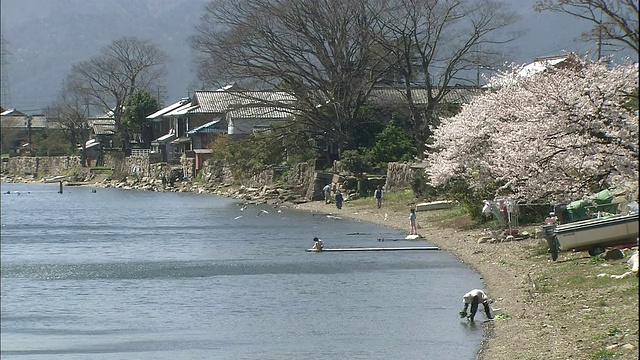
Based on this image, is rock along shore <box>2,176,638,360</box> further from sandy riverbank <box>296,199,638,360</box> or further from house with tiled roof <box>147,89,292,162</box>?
house with tiled roof <box>147,89,292,162</box>

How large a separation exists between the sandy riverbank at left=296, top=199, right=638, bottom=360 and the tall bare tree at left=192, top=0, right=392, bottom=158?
27583mm

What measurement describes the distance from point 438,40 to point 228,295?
3439 centimetres

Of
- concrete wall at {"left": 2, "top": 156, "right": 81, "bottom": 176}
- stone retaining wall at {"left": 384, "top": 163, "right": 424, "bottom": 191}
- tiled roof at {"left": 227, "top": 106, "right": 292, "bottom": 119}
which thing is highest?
tiled roof at {"left": 227, "top": 106, "right": 292, "bottom": 119}

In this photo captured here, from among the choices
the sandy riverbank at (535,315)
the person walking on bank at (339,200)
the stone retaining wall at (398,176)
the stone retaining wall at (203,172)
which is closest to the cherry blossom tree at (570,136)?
the sandy riverbank at (535,315)

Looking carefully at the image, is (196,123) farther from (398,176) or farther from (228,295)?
(228,295)

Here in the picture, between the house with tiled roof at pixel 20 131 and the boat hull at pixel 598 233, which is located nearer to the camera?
the boat hull at pixel 598 233

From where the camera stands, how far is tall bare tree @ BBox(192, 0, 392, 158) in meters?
56.5

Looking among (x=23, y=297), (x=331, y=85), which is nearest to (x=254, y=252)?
(x=23, y=297)

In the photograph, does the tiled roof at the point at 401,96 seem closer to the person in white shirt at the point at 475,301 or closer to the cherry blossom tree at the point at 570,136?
the cherry blossom tree at the point at 570,136

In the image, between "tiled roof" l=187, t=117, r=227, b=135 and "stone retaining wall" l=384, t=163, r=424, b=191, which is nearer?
"stone retaining wall" l=384, t=163, r=424, b=191

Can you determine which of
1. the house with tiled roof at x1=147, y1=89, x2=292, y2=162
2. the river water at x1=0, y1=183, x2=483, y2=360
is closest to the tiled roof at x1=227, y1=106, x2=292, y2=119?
the house with tiled roof at x1=147, y1=89, x2=292, y2=162

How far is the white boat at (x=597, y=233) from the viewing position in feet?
76.1

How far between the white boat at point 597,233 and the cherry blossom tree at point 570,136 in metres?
0.86

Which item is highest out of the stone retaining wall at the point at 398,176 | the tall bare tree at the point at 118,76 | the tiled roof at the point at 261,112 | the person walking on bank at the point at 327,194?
the tall bare tree at the point at 118,76
